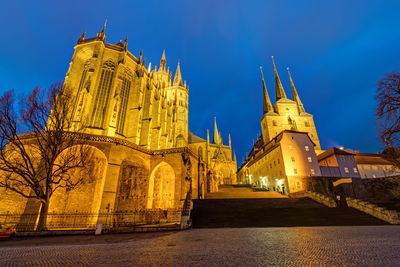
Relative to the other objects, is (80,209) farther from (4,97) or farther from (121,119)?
(121,119)

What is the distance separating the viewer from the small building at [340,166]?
27469mm

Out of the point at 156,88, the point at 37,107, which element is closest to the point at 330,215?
the point at 37,107

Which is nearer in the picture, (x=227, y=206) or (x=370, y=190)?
(x=227, y=206)

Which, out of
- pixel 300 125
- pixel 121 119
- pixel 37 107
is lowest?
pixel 37 107

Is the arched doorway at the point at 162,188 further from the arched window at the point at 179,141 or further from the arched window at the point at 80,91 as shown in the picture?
the arched window at the point at 179,141

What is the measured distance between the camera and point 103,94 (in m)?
24.4

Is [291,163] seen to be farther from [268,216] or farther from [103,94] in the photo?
[103,94]

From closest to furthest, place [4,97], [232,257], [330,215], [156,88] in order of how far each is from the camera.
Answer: [232,257], [4,97], [330,215], [156,88]

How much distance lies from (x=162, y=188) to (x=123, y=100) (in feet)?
52.4

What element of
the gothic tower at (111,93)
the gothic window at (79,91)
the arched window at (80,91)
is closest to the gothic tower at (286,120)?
the gothic tower at (111,93)

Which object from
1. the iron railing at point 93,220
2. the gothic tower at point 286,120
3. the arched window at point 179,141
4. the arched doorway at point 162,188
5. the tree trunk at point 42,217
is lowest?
the iron railing at point 93,220

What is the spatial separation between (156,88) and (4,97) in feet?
85.4

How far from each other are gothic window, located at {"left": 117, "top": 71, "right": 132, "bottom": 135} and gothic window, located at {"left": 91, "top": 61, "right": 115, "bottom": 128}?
94.3 inches

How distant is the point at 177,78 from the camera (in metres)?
58.0
